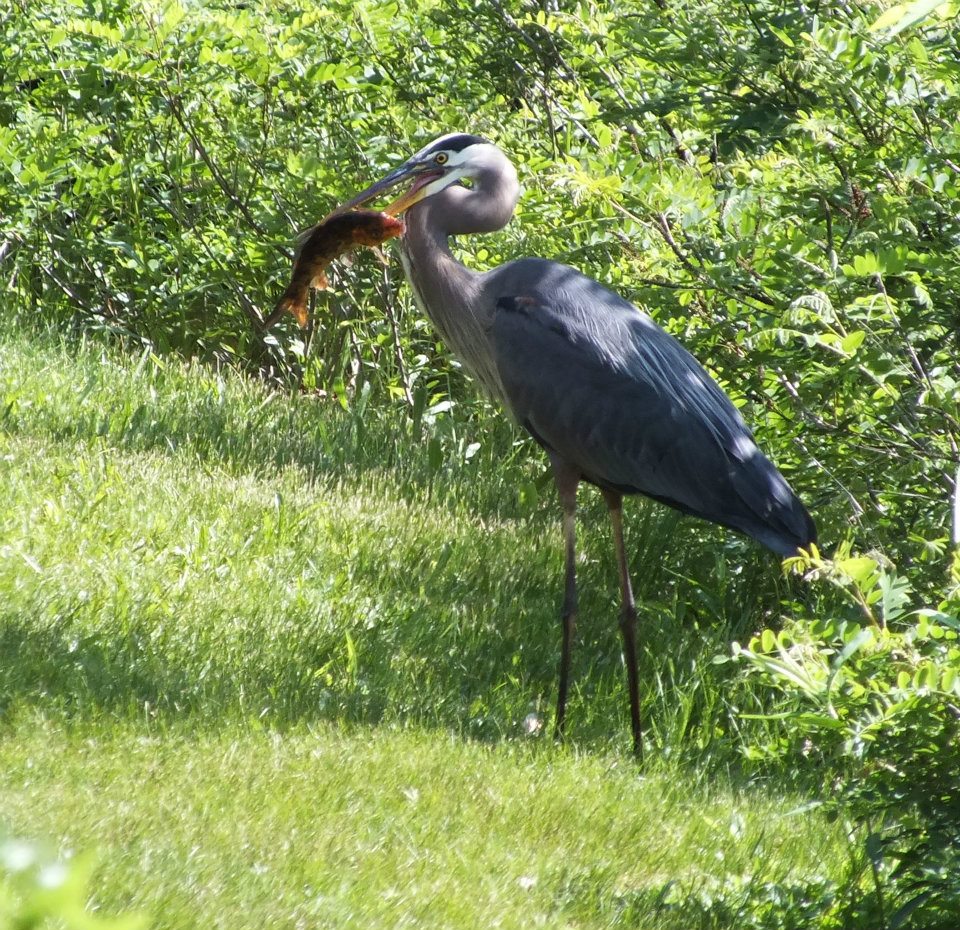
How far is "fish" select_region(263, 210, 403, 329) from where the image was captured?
18.3 ft

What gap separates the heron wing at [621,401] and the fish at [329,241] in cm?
75

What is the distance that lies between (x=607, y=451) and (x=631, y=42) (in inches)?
Result: 77.5

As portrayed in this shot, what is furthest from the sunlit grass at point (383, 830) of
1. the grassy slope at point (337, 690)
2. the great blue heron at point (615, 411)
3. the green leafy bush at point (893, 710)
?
the great blue heron at point (615, 411)

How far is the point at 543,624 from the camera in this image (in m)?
5.30

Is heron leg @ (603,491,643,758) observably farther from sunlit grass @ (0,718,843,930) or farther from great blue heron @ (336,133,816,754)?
sunlit grass @ (0,718,843,930)

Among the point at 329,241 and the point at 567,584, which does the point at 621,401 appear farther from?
the point at 329,241

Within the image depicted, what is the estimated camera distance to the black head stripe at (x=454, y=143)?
5496 mm

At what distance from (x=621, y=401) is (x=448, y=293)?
2.89 ft

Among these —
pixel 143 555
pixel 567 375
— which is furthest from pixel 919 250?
pixel 143 555

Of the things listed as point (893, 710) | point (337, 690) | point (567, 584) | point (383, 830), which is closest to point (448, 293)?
point (567, 584)

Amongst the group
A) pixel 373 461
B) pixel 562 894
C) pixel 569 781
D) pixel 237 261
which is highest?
pixel 237 261

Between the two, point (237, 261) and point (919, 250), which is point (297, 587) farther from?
point (237, 261)

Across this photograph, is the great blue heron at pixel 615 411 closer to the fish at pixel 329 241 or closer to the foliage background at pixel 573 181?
the foliage background at pixel 573 181

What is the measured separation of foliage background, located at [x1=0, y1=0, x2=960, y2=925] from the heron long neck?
49 cm
